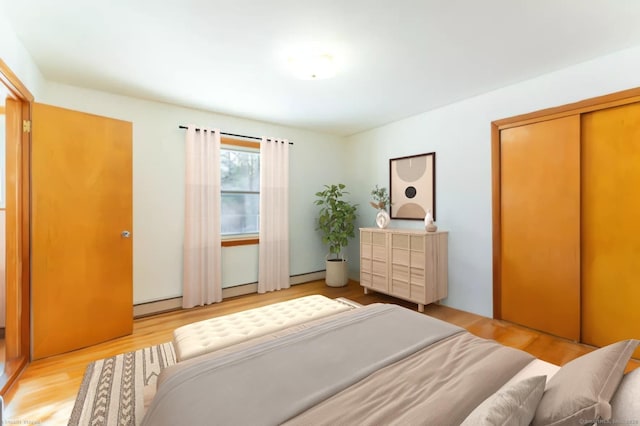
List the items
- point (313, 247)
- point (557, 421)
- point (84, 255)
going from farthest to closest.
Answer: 1. point (313, 247)
2. point (84, 255)
3. point (557, 421)

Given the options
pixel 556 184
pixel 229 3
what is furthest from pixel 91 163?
pixel 556 184

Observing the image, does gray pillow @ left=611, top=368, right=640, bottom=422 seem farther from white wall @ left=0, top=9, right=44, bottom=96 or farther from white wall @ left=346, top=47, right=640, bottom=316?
white wall @ left=0, top=9, right=44, bottom=96

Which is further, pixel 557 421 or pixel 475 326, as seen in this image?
pixel 475 326

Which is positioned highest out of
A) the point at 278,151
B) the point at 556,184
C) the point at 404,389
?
the point at 278,151

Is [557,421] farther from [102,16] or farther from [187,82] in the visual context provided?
[187,82]

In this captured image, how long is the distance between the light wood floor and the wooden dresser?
0.25 m

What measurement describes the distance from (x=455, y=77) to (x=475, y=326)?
8.22 ft

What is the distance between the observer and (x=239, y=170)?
3.98 meters

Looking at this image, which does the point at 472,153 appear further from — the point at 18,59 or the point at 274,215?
the point at 18,59

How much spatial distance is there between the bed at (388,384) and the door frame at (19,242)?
1.88 m

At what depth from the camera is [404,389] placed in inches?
43.4

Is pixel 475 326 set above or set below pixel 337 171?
below

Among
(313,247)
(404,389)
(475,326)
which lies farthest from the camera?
(313,247)

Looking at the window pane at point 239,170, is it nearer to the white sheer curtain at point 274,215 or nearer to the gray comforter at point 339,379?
the white sheer curtain at point 274,215
